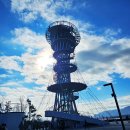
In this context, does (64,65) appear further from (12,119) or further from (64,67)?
(12,119)

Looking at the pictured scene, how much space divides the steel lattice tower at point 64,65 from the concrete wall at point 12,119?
20766mm

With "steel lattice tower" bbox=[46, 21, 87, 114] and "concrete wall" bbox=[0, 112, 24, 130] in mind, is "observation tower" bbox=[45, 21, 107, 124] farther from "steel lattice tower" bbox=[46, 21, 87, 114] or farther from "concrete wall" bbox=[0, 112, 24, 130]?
"concrete wall" bbox=[0, 112, 24, 130]

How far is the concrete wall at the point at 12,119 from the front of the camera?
180 feet

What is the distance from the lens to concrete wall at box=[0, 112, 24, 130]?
180 ft

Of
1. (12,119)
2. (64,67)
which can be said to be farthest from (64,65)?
(12,119)

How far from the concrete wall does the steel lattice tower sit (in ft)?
68.1

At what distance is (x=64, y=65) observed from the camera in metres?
77.2

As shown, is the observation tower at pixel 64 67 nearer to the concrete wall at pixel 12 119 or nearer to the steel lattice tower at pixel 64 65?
the steel lattice tower at pixel 64 65

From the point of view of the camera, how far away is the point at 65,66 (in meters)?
77.4

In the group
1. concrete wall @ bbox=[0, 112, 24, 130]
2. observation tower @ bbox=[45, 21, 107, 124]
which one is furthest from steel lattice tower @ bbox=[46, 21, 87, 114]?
concrete wall @ bbox=[0, 112, 24, 130]

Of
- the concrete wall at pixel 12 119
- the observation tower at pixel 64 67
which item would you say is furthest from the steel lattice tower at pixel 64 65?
the concrete wall at pixel 12 119

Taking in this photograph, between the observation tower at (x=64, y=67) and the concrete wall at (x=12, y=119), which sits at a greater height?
the observation tower at (x=64, y=67)

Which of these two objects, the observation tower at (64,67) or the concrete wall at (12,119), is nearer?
the concrete wall at (12,119)

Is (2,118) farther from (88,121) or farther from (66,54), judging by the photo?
(66,54)
